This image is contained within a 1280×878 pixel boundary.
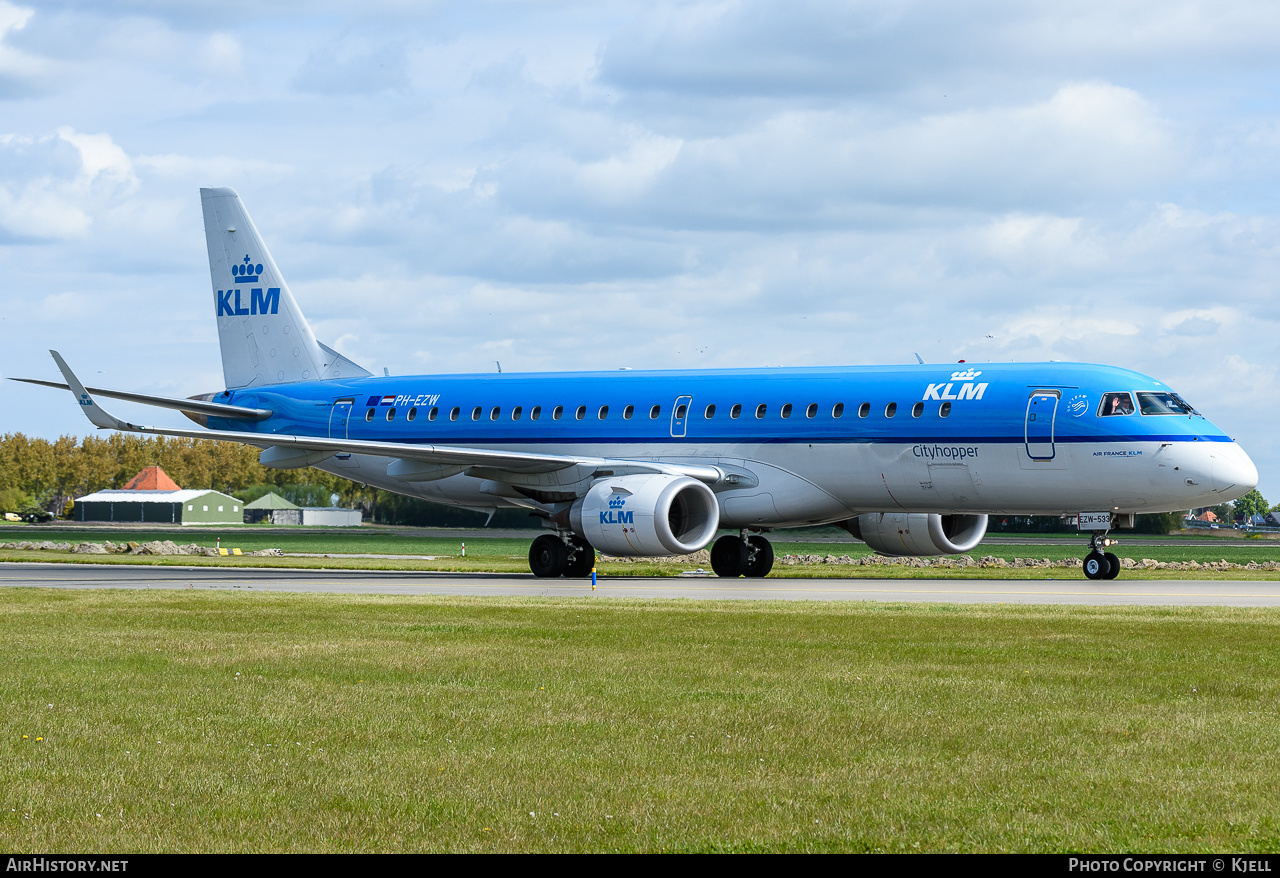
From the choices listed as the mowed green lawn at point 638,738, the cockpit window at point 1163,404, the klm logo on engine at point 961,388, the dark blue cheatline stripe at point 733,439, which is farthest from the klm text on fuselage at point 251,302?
the mowed green lawn at point 638,738

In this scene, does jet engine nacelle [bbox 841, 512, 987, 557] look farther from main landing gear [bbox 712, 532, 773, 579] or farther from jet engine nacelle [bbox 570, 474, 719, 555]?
jet engine nacelle [bbox 570, 474, 719, 555]

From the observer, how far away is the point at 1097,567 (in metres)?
29.9

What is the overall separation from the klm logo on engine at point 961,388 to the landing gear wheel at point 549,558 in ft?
27.9

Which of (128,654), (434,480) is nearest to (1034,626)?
(128,654)

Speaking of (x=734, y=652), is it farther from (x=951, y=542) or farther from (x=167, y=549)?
(x=167, y=549)

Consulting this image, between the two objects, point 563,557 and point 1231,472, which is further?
point 563,557

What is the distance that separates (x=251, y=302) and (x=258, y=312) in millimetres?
361

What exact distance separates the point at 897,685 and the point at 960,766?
329cm

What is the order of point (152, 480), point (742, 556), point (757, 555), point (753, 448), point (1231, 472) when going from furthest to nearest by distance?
point (152, 480) < point (757, 555) < point (742, 556) < point (753, 448) < point (1231, 472)

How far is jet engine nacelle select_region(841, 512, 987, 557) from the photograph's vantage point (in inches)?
1278

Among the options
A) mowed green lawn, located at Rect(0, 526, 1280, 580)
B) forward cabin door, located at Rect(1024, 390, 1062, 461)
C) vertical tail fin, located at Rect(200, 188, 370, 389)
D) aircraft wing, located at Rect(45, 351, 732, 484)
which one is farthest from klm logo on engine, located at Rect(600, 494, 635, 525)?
vertical tail fin, located at Rect(200, 188, 370, 389)

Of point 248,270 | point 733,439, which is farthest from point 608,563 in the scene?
point 248,270

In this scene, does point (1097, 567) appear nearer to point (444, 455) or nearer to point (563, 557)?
point (563, 557)

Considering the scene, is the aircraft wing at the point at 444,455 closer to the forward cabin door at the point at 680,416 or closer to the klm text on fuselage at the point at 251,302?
the forward cabin door at the point at 680,416
